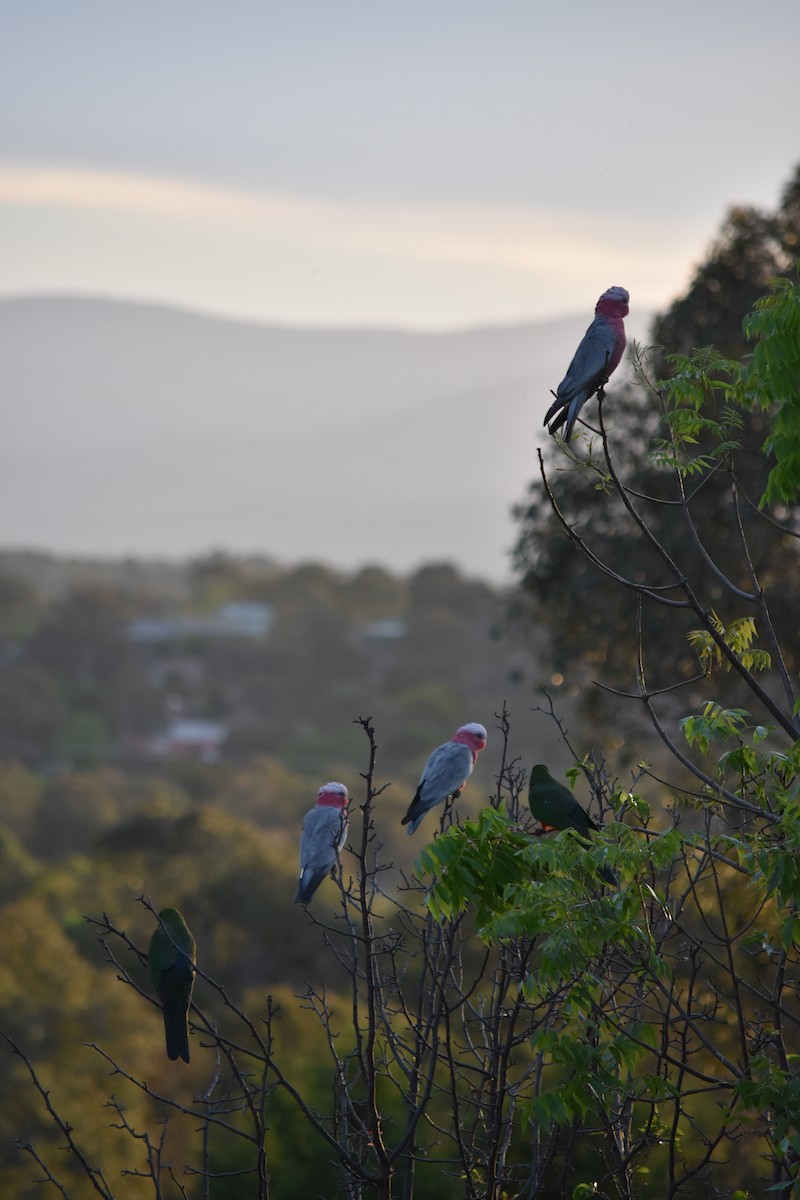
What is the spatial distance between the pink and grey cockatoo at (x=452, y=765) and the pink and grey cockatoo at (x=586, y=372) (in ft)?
4.71

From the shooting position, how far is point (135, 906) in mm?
26531

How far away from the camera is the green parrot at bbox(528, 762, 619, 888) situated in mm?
4938

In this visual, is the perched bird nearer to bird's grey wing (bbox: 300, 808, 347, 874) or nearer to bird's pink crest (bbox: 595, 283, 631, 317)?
bird's grey wing (bbox: 300, 808, 347, 874)

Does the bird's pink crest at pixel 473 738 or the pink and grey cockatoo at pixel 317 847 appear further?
the bird's pink crest at pixel 473 738

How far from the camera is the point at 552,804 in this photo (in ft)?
16.5

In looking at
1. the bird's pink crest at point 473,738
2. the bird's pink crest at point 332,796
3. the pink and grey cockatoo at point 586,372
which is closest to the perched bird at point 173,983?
the bird's pink crest at point 332,796

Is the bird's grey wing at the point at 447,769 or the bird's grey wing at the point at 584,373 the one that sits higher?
the bird's grey wing at the point at 584,373

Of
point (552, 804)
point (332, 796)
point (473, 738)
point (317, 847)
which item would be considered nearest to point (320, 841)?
point (317, 847)

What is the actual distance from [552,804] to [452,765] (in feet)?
2.14

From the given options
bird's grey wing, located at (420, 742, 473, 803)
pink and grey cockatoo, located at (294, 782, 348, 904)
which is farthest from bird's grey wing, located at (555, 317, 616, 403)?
pink and grey cockatoo, located at (294, 782, 348, 904)

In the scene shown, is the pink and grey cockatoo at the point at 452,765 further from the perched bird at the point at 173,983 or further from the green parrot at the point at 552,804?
the perched bird at the point at 173,983

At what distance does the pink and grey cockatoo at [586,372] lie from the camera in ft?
15.2

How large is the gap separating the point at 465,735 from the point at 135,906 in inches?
873

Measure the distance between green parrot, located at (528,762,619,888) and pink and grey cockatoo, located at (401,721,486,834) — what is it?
43cm
